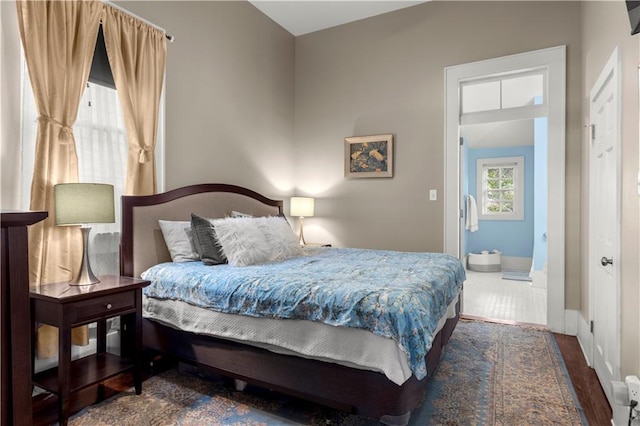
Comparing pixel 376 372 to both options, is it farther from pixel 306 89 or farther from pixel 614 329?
pixel 306 89

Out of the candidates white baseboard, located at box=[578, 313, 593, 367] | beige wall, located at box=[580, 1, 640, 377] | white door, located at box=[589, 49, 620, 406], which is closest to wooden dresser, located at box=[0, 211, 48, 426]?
beige wall, located at box=[580, 1, 640, 377]

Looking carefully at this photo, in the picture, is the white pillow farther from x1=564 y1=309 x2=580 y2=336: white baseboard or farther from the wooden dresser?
x1=564 y1=309 x2=580 y2=336: white baseboard

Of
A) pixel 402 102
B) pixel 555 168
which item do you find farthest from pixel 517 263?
pixel 402 102

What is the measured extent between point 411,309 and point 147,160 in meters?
2.23

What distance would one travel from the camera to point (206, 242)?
265 cm

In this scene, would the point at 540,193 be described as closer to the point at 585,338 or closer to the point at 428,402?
the point at 585,338

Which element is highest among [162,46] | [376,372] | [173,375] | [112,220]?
[162,46]

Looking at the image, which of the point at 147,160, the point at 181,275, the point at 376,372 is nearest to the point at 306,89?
the point at 147,160

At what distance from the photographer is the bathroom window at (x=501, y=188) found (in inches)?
276

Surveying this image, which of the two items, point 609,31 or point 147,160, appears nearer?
point 609,31

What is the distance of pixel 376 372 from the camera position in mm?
1661

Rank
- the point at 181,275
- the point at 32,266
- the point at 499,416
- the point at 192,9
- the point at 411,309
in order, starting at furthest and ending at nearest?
the point at 192,9 < the point at 181,275 < the point at 32,266 < the point at 499,416 < the point at 411,309

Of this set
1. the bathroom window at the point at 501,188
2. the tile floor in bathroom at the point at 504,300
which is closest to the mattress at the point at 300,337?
the tile floor in bathroom at the point at 504,300

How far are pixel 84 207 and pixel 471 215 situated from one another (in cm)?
628
